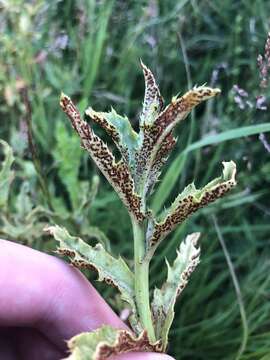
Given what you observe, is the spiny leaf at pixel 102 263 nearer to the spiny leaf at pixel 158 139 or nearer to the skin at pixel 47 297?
the spiny leaf at pixel 158 139

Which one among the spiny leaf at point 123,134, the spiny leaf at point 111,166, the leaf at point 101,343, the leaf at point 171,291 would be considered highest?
the spiny leaf at point 123,134

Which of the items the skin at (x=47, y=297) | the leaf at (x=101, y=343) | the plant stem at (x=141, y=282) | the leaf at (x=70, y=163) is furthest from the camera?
the leaf at (x=70, y=163)

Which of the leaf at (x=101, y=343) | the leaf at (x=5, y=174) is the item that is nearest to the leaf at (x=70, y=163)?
the leaf at (x=5, y=174)

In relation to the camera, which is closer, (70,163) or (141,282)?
(141,282)

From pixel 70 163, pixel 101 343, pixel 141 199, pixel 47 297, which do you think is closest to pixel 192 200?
pixel 141 199

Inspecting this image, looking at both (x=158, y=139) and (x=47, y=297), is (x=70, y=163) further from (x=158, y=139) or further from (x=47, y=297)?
(x=158, y=139)

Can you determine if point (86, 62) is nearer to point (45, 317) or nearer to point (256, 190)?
point (256, 190)

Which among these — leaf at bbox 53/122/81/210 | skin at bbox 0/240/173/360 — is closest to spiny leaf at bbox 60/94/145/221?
skin at bbox 0/240/173/360

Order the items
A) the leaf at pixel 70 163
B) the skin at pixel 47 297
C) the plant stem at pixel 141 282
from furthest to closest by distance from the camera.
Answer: the leaf at pixel 70 163 < the skin at pixel 47 297 < the plant stem at pixel 141 282
